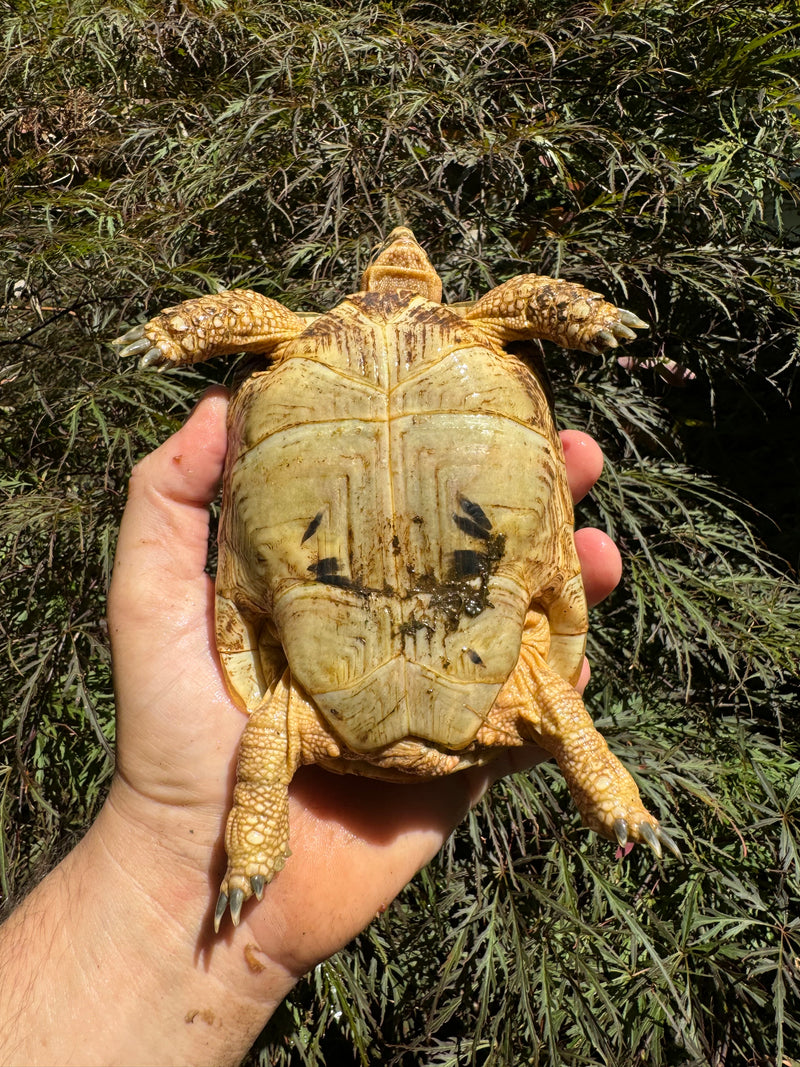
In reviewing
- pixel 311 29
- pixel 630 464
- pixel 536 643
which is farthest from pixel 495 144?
pixel 536 643

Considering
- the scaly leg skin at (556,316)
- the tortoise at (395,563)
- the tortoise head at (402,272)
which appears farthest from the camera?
the tortoise head at (402,272)

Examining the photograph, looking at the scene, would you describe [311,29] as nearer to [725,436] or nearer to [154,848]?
[725,436]

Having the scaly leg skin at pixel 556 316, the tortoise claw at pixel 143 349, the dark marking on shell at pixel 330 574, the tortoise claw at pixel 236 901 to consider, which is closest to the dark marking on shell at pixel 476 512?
the dark marking on shell at pixel 330 574

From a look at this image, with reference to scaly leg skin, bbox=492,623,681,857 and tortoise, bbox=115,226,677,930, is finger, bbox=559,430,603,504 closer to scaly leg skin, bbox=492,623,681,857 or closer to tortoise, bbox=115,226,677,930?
tortoise, bbox=115,226,677,930

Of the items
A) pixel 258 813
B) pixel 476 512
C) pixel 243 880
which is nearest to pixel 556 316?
pixel 476 512

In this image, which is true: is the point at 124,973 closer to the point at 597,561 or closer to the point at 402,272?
the point at 597,561

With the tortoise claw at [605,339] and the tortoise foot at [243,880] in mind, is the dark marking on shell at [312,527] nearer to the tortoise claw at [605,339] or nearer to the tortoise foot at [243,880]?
the tortoise foot at [243,880]
